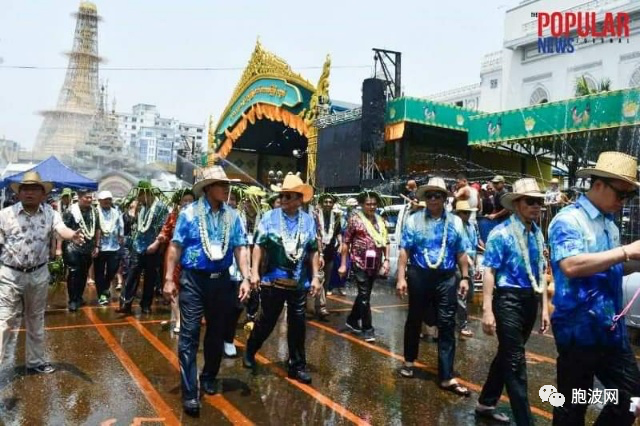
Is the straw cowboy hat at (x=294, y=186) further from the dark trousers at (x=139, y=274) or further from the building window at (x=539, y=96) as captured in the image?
the building window at (x=539, y=96)

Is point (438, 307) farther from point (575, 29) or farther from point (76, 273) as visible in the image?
point (575, 29)

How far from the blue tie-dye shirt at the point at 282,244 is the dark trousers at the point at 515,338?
1.81 m

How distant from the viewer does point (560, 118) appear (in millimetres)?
16000

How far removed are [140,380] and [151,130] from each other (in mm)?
158429

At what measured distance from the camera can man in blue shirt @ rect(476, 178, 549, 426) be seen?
381cm

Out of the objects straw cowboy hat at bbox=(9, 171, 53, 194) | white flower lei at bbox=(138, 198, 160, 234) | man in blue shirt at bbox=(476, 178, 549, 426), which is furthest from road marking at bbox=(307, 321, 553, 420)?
straw cowboy hat at bbox=(9, 171, 53, 194)

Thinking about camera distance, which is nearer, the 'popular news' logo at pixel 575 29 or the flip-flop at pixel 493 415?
the flip-flop at pixel 493 415

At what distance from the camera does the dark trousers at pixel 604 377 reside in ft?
9.52

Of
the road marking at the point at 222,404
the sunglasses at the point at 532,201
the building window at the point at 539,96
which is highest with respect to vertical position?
the building window at the point at 539,96

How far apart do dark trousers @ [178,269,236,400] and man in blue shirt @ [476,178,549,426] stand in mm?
2045

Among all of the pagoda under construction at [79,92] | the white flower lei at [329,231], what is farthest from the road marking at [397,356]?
the pagoda under construction at [79,92]

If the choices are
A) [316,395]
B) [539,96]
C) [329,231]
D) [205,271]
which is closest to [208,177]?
[205,271]

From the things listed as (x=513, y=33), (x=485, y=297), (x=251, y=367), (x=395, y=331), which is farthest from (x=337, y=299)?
(x=513, y=33)

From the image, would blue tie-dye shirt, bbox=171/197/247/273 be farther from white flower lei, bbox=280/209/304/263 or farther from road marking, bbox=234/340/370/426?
road marking, bbox=234/340/370/426
